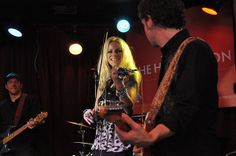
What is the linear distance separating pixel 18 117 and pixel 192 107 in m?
4.37

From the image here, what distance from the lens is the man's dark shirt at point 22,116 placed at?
564 centimetres

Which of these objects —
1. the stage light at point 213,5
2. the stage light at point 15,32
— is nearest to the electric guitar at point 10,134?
the stage light at point 15,32

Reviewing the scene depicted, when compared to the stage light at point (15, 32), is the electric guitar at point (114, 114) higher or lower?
lower

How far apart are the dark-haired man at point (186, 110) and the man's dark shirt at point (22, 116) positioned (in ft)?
13.3

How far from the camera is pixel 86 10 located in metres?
6.45

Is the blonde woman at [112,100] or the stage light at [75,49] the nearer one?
the blonde woman at [112,100]

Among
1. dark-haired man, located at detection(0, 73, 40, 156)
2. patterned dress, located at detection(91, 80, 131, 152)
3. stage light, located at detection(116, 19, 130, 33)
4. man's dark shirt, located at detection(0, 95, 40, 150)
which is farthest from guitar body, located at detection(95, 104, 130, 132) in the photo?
stage light, located at detection(116, 19, 130, 33)

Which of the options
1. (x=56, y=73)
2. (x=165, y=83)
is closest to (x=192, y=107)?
(x=165, y=83)

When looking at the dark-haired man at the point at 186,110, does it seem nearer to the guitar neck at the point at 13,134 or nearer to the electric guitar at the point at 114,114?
the electric guitar at the point at 114,114

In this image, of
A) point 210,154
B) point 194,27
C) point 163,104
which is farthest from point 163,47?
point 194,27

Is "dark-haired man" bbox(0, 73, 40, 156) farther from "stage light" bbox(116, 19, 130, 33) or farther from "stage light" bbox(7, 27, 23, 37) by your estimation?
"stage light" bbox(116, 19, 130, 33)

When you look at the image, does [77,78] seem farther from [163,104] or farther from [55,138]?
[163,104]

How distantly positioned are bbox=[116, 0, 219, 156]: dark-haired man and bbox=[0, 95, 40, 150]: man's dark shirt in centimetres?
406

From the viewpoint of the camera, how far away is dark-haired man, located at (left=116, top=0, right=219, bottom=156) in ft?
5.70
